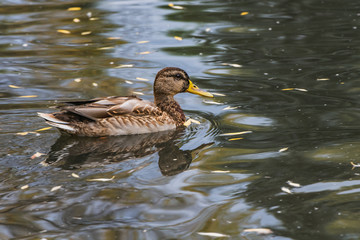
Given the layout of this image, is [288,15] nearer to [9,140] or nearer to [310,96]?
[310,96]

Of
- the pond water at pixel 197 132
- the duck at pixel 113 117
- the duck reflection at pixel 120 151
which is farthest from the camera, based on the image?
the duck at pixel 113 117

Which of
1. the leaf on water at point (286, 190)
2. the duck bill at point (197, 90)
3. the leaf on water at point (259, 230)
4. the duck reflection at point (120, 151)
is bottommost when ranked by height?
the duck reflection at point (120, 151)

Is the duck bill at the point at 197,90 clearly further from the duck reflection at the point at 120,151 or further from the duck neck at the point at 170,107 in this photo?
the duck reflection at the point at 120,151

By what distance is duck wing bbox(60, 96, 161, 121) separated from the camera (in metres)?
8.88

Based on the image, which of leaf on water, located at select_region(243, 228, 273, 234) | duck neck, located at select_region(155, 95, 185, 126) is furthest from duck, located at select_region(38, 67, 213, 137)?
leaf on water, located at select_region(243, 228, 273, 234)

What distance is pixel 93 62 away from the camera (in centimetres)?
1239

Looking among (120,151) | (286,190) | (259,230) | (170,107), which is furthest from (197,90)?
(259,230)

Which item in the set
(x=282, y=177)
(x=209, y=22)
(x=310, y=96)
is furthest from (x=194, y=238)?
(x=209, y=22)

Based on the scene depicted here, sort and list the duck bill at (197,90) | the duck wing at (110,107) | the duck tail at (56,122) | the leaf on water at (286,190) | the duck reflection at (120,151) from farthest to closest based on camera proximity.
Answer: the duck bill at (197,90) < the duck wing at (110,107) < the duck tail at (56,122) < the duck reflection at (120,151) < the leaf on water at (286,190)

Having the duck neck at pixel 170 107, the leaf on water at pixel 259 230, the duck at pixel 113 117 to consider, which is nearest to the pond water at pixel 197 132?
the leaf on water at pixel 259 230

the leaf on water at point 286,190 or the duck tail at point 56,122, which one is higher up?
the duck tail at point 56,122

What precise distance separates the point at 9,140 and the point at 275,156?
3.33m

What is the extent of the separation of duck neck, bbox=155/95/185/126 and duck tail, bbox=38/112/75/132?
150cm

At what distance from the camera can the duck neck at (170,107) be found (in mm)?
9375
